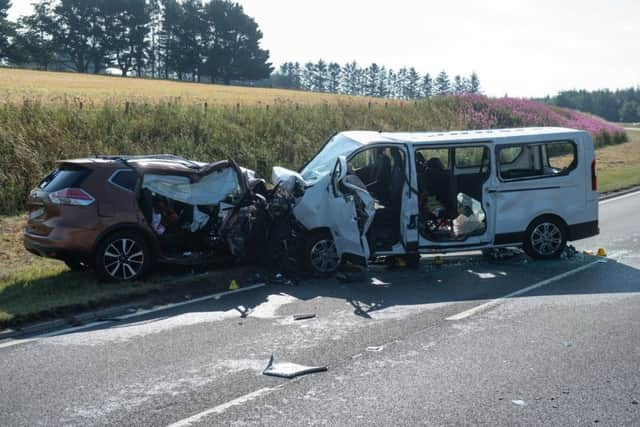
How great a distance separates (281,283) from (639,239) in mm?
7405

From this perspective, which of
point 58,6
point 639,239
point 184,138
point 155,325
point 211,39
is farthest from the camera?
point 211,39

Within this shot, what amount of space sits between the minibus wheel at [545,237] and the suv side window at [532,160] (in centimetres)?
76

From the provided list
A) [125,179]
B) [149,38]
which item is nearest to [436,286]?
[125,179]

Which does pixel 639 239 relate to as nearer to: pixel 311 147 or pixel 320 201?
pixel 320 201

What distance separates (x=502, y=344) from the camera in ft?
22.8

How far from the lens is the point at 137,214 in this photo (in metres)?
9.68

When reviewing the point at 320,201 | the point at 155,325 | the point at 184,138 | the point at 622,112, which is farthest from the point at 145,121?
the point at 622,112

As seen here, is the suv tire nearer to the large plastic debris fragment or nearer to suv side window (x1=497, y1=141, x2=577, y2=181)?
the large plastic debris fragment

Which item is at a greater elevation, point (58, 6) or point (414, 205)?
point (58, 6)

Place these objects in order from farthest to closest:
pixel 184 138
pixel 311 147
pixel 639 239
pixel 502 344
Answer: pixel 311 147 → pixel 184 138 → pixel 639 239 → pixel 502 344

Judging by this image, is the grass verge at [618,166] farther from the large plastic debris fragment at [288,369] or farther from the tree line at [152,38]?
the tree line at [152,38]

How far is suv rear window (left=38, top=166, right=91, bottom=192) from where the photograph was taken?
9.34 metres

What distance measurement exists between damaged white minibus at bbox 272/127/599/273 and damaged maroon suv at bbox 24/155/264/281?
0.96m

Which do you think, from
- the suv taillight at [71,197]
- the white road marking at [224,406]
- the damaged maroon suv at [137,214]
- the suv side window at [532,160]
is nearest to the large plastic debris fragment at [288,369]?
the white road marking at [224,406]
